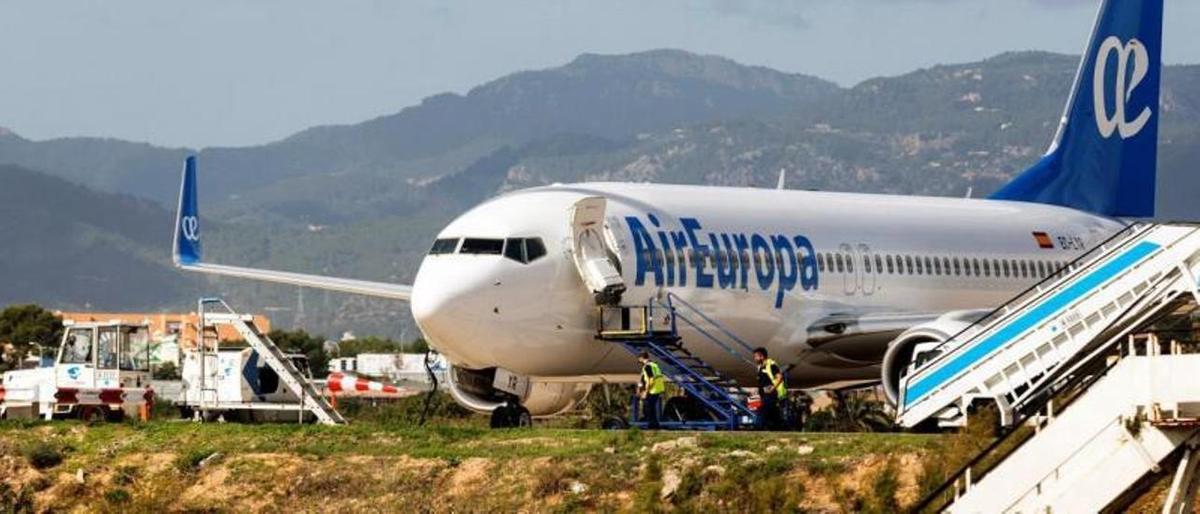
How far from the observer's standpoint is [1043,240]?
142 ft

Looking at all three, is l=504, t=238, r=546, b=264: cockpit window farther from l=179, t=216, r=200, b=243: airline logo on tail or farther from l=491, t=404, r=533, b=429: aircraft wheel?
l=179, t=216, r=200, b=243: airline logo on tail

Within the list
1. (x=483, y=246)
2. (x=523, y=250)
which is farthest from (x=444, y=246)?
(x=523, y=250)

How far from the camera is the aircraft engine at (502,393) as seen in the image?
35125mm

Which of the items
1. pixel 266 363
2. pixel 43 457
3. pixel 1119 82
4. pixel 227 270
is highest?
pixel 1119 82

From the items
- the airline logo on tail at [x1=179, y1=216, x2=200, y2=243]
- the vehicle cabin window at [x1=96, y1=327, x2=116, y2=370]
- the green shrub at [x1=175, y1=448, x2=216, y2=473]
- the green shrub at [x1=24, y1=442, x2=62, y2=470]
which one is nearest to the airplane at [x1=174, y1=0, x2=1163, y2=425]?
the green shrub at [x1=175, y1=448, x2=216, y2=473]

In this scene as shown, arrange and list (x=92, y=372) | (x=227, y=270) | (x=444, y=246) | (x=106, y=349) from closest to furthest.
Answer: (x=444, y=246) < (x=92, y=372) < (x=106, y=349) < (x=227, y=270)

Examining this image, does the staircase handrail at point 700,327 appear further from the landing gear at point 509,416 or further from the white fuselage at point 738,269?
the landing gear at point 509,416

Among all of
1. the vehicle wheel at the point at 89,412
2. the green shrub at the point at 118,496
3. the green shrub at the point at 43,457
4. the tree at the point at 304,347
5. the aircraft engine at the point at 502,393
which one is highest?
the aircraft engine at the point at 502,393

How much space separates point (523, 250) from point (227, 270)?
Answer: 16.2 m

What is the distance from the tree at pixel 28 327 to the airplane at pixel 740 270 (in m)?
48.3

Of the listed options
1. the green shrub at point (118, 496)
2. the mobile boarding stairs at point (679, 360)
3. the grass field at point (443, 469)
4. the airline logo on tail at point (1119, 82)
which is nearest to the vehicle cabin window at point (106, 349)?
the grass field at point (443, 469)

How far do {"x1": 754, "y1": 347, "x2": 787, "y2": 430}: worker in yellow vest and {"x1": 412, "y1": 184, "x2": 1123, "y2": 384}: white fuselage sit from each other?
2.38m

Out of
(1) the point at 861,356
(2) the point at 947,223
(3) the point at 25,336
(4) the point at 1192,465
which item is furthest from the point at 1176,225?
(3) the point at 25,336

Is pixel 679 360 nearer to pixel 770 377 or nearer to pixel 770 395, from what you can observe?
pixel 770 377
